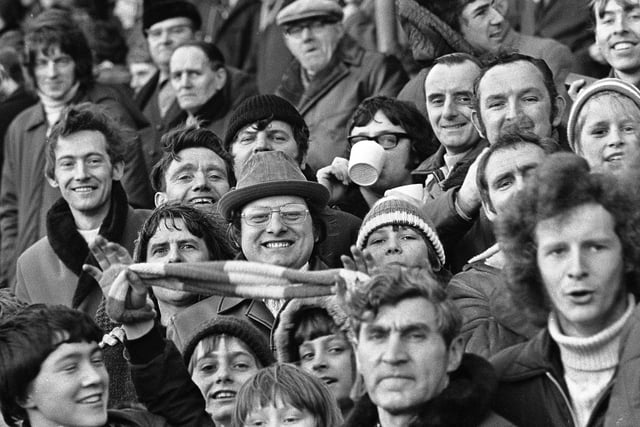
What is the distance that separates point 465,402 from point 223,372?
1.51 metres

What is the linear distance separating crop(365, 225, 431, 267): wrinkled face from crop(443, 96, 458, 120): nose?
4.10ft

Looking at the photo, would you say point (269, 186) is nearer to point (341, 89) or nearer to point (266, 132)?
point (266, 132)

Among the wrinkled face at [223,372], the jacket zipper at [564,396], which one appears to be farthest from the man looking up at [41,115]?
the jacket zipper at [564,396]

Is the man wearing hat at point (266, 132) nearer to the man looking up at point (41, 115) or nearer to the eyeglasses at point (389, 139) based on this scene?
the eyeglasses at point (389, 139)

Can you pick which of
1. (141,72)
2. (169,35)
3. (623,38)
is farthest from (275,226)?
(141,72)

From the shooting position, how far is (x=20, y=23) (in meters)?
14.7

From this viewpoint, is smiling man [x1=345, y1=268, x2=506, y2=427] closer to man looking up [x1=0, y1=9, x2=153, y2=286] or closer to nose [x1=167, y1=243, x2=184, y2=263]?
nose [x1=167, y1=243, x2=184, y2=263]

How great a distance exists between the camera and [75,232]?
973 cm

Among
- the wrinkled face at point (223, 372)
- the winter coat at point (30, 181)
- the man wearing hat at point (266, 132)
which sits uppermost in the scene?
the winter coat at point (30, 181)

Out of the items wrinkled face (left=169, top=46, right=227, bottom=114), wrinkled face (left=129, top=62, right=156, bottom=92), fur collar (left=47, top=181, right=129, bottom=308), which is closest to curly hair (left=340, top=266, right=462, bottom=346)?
fur collar (left=47, top=181, right=129, bottom=308)

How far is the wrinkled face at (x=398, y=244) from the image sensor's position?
8.01 m

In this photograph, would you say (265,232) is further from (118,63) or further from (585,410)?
(118,63)

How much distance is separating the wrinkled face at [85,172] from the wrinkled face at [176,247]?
1154 millimetres

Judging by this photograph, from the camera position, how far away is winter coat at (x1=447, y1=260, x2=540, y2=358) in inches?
283
